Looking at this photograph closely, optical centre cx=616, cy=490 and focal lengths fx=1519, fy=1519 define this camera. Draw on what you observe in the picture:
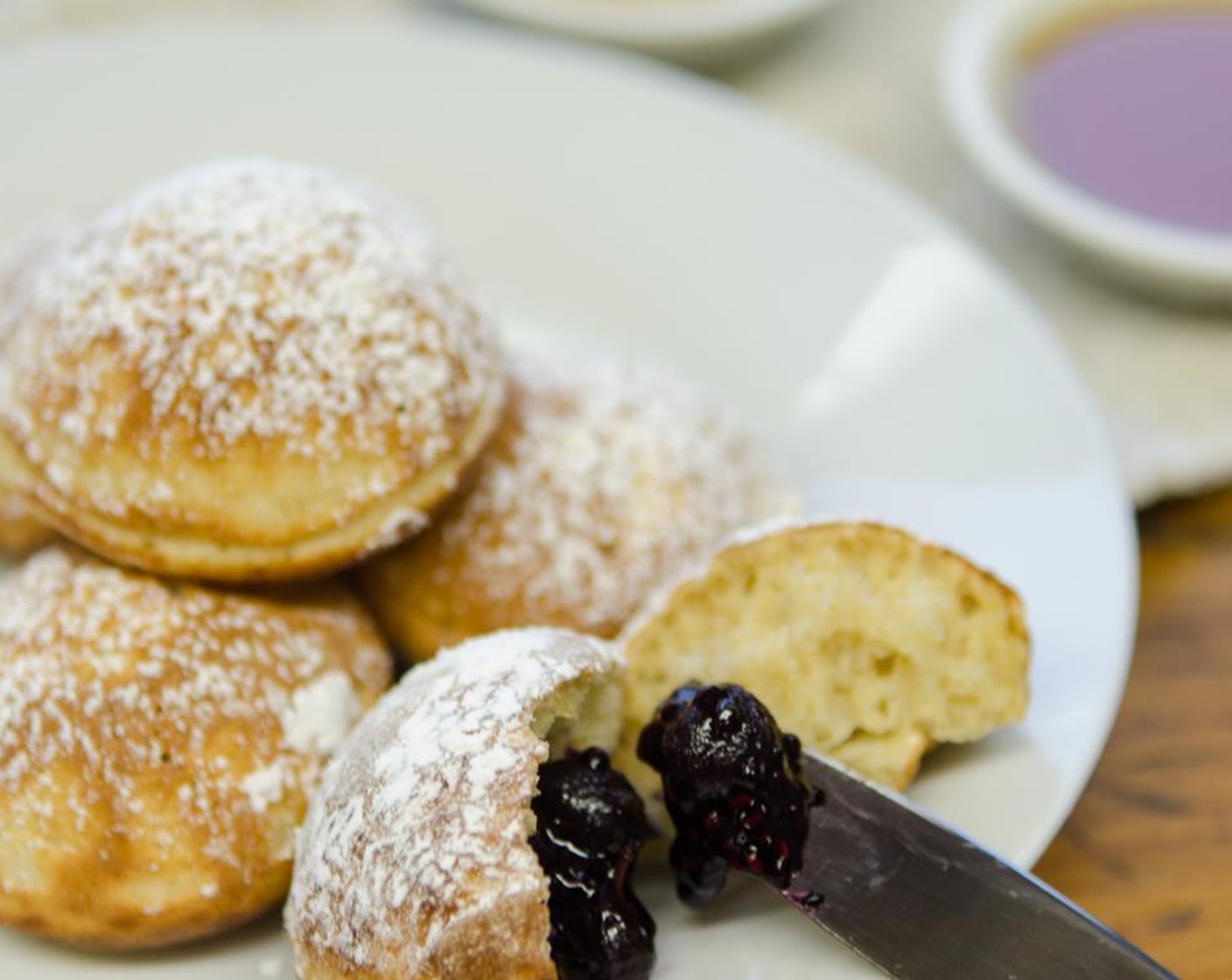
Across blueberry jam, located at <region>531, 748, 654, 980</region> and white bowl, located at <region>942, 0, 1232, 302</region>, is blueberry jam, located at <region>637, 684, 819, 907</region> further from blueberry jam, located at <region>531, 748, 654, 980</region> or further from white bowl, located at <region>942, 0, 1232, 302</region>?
white bowl, located at <region>942, 0, 1232, 302</region>

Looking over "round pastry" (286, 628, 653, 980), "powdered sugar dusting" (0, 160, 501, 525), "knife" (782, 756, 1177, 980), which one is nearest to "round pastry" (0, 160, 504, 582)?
"powdered sugar dusting" (0, 160, 501, 525)

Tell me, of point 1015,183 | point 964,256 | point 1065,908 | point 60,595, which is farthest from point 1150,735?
point 60,595

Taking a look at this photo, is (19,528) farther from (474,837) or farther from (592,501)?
(474,837)

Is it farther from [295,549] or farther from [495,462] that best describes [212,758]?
[495,462]

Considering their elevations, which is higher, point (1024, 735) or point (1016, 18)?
point (1016, 18)

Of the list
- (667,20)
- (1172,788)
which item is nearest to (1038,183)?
(667,20)
